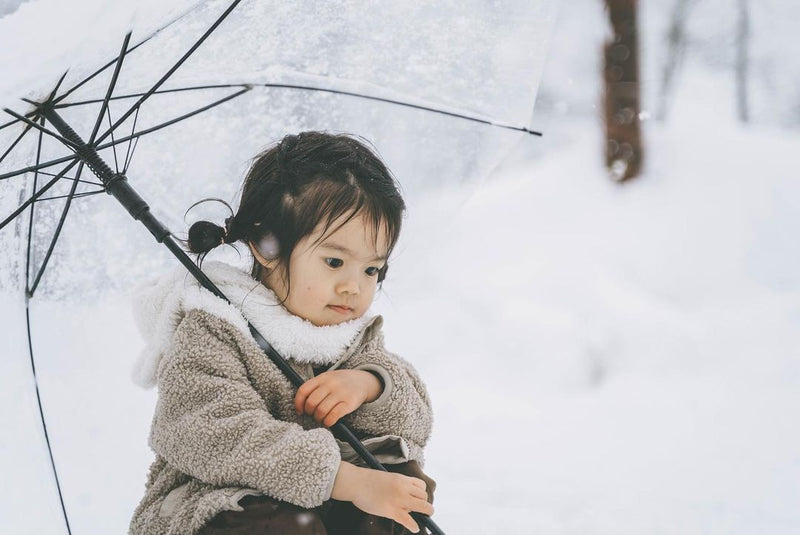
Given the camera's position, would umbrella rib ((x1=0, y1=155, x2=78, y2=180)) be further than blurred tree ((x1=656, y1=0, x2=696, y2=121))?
No

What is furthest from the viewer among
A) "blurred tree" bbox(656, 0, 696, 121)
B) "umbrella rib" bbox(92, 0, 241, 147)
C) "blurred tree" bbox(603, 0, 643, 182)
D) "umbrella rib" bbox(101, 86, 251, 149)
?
"blurred tree" bbox(656, 0, 696, 121)

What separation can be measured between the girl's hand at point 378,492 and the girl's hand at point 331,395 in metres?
0.12

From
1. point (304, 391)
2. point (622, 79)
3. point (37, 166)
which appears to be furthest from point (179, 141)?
point (622, 79)

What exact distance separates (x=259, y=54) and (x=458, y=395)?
1996 millimetres

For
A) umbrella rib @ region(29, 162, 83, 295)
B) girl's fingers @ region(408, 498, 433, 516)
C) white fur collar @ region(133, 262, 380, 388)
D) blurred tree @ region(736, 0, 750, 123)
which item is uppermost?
blurred tree @ region(736, 0, 750, 123)

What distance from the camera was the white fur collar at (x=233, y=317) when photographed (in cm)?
142

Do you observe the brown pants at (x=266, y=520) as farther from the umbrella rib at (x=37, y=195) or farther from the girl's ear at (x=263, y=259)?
the umbrella rib at (x=37, y=195)

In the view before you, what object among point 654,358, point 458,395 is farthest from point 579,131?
point 458,395

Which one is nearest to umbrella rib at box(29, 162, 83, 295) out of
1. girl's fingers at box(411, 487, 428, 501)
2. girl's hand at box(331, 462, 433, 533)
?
girl's hand at box(331, 462, 433, 533)

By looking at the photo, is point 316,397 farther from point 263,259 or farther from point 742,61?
point 742,61

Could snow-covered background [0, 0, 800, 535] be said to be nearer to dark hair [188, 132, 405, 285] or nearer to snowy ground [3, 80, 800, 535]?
snowy ground [3, 80, 800, 535]

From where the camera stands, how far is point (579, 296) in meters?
3.96

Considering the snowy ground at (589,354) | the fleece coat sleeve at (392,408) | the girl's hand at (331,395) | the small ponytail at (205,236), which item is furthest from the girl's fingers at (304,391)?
the snowy ground at (589,354)

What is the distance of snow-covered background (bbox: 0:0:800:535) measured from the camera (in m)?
1.87
